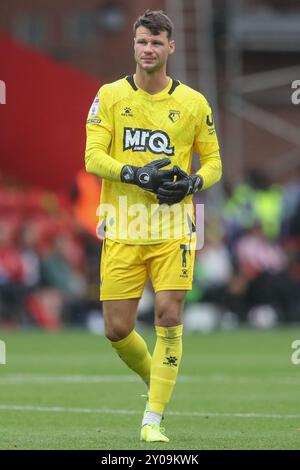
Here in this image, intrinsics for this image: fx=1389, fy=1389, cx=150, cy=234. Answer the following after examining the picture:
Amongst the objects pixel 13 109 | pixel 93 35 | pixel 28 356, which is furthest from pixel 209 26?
pixel 28 356

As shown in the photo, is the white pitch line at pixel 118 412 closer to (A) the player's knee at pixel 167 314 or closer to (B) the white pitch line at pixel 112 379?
A: (A) the player's knee at pixel 167 314

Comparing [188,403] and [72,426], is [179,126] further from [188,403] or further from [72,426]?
[188,403]

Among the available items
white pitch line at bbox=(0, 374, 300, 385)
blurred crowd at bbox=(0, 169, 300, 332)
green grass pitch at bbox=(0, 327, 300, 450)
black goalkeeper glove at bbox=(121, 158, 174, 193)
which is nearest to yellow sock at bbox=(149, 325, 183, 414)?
green grass pitch at bbox=(0, 327, 300, 450)

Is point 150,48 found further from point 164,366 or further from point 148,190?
point 164,366

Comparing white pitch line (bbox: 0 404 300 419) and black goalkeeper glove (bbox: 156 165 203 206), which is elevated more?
black goalkeeper glove (bbox: 156 165 203 206)

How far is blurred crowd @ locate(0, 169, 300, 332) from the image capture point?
20422mm

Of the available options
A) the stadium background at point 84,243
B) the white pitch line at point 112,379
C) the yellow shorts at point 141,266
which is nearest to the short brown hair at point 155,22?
the yellow shorts at point 141,266

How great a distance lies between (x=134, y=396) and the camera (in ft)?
38.4

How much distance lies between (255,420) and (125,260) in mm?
1667

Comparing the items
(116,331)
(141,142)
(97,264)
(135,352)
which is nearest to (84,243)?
(97,264)

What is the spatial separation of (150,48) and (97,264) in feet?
41.9

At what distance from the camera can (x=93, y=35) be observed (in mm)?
32500

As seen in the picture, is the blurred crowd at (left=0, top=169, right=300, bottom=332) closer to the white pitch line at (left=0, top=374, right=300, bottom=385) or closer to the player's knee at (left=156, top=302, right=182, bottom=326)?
the white pitch line at (left=0, top=374, right=300, bottom=385)

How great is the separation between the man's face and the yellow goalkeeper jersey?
237mm
